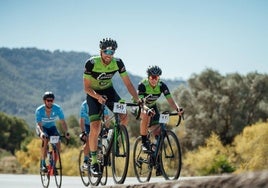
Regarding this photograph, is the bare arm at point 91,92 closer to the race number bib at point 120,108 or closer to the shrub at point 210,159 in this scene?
the race number bib at point 120,108

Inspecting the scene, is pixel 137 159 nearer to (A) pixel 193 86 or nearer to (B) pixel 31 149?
(A) pixel 193 86

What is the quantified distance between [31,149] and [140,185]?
8551 cm

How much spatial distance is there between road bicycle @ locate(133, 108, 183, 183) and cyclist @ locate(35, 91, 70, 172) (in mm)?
2287

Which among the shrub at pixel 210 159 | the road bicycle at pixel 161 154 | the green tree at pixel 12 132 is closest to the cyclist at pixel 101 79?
the road bicycle at pixel 161 154

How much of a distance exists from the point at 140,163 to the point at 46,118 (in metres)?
2.85

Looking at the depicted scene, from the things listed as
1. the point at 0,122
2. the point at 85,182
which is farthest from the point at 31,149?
the point at 85,182

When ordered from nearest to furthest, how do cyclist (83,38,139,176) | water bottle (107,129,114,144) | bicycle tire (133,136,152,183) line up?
cyclist (83,38,139,176) → water bottle (107,129,114,144) → bicycle tire (133,136,152,183)

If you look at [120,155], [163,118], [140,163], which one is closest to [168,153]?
[140,163]

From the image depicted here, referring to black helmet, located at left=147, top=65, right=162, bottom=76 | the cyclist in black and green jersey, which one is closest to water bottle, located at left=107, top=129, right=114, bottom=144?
the cyclist in black and green jersey

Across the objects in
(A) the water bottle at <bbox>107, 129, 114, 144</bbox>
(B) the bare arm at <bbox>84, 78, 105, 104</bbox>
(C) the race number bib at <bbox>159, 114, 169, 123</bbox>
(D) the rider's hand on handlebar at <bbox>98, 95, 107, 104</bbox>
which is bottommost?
(A) the water bottle at <bbox>107, 129, 114, 144</bbox>

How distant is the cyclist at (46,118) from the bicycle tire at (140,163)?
2.09 metres

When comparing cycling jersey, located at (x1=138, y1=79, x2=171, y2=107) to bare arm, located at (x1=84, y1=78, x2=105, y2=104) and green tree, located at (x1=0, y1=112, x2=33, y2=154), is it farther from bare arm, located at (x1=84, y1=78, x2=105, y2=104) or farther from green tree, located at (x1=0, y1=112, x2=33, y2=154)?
green tree, located at (x1=0, y1=112, x2=33, y2=154)

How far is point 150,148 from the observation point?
10.2m

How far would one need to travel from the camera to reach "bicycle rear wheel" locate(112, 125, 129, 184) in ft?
27.8
